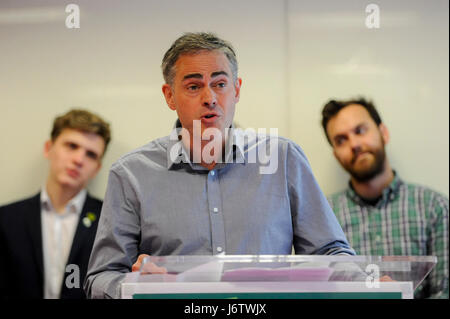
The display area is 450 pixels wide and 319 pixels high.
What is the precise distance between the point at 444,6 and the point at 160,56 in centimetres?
140

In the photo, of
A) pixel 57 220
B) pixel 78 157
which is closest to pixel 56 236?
pixel 57 220

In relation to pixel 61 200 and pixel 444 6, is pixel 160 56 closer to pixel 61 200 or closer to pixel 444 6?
pixel 61 200

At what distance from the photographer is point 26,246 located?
246 centimetres

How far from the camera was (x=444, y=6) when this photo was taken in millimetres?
2494

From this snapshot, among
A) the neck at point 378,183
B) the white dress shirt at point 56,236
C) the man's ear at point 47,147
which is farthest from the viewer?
the neck at point 378,183

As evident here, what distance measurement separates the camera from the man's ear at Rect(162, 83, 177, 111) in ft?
5.01

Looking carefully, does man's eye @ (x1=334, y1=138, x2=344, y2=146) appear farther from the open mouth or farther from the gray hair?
the open mouth

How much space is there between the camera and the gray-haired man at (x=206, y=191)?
1.38m

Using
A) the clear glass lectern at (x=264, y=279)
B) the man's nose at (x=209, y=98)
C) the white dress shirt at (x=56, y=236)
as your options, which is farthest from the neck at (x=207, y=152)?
the white dress shirt at (x=56, y=236)

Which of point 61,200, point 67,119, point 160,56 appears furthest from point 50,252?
point 160,56

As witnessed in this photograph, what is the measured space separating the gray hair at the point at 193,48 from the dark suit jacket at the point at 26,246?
101cm

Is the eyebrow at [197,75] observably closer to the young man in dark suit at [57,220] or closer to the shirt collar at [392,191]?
the young man in dark suit at [57,220]
